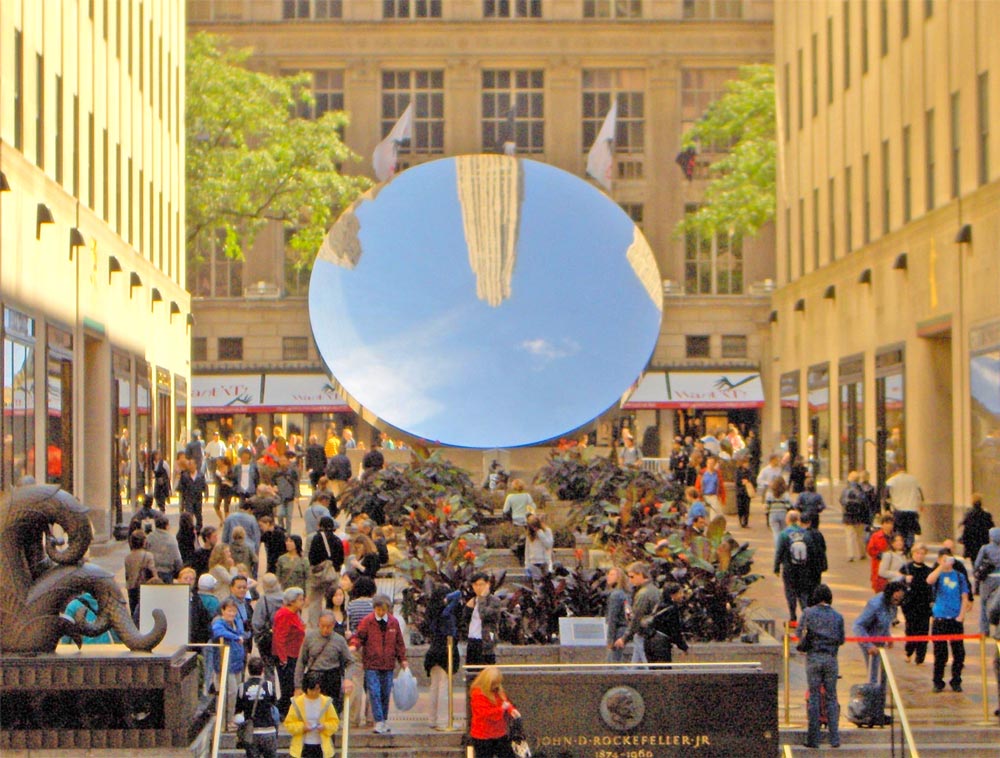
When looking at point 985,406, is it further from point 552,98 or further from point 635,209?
point 552,98

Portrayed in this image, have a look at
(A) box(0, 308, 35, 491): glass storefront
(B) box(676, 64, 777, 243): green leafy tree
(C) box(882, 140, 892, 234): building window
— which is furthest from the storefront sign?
(B) box(676, 64, 777, 243): green leafy tree

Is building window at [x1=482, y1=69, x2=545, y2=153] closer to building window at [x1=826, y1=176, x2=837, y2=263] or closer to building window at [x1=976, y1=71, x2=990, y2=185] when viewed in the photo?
building window at [x1=826, y1=176, x2=837, y2=263]

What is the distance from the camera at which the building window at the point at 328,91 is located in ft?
242

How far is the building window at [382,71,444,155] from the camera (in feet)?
244

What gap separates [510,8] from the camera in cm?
7425

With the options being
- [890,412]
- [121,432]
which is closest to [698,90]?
[890,412]

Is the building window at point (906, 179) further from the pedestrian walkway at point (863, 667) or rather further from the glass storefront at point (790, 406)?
the glass storefront at point (790, 406)

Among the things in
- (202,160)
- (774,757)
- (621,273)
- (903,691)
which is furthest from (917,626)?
(202,160)

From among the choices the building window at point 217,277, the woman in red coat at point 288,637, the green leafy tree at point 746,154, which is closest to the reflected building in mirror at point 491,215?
the woman in red coat at point 288,637

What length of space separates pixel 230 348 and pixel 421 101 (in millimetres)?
13129

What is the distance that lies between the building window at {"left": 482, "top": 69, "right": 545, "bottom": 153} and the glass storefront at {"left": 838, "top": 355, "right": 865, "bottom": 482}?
33230mm

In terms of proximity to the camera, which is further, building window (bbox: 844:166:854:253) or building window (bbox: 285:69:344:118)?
building window (bbox: 285:69:344:118)

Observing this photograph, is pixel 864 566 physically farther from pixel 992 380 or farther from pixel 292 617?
pixel 292 617

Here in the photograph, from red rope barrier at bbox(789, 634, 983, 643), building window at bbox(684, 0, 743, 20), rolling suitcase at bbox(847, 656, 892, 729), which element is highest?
building window at bbox(684, 0, 743, 20)
